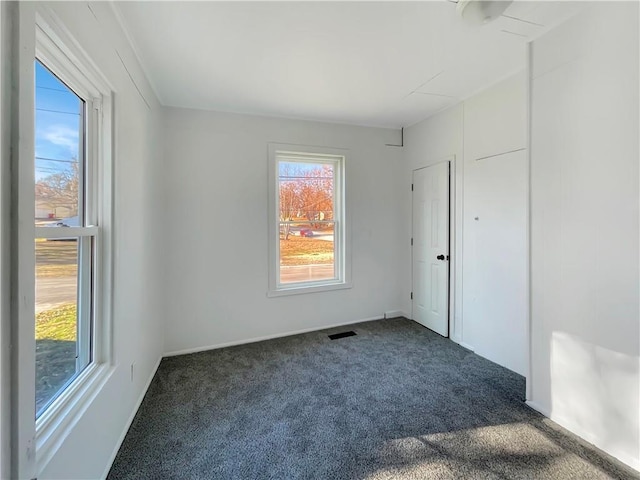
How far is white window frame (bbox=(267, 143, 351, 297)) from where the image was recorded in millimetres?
3422

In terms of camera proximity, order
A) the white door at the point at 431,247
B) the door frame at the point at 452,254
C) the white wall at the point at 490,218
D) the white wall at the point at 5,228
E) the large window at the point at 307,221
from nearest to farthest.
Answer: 1. the white wall at the point at 5,228
2. the white wall at the point at 490,218
3. the door frame at the point at 452,254
4. the white door at the point at 431,247
5. the large window at the point at 307,221

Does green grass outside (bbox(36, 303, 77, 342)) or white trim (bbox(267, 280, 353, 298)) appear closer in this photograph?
green grass outside (bbox(36, 303, 77, 342))

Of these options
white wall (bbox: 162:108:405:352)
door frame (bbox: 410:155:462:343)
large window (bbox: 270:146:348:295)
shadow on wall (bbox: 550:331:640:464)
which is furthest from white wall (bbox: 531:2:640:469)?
large window (bbox: 270:146:348:295)

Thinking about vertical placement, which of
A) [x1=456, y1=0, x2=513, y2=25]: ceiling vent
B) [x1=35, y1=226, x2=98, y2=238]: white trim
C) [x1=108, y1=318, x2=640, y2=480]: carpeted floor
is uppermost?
[x1=456, y1=0, x2=513, y2=25]: ceiling vent

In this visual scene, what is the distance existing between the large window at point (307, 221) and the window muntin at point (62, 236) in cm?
199

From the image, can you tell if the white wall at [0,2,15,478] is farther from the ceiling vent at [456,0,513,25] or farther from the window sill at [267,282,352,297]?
the window sill at [267,282,352,297]

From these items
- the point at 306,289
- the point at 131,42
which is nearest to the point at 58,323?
the point at 131,42

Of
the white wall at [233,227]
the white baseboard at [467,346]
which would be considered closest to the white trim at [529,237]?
the white baseboard at [467,346]

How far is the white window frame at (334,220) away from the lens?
11.2 feet

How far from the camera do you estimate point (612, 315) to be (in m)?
1.64

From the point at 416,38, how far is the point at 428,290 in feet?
8.90

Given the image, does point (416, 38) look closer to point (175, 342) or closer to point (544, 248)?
point (544, 248)

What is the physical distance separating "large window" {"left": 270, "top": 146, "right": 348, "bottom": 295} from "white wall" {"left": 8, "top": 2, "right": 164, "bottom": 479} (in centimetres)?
131

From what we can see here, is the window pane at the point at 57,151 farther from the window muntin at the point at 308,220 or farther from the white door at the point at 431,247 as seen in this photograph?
the white door at the point at 431,247
